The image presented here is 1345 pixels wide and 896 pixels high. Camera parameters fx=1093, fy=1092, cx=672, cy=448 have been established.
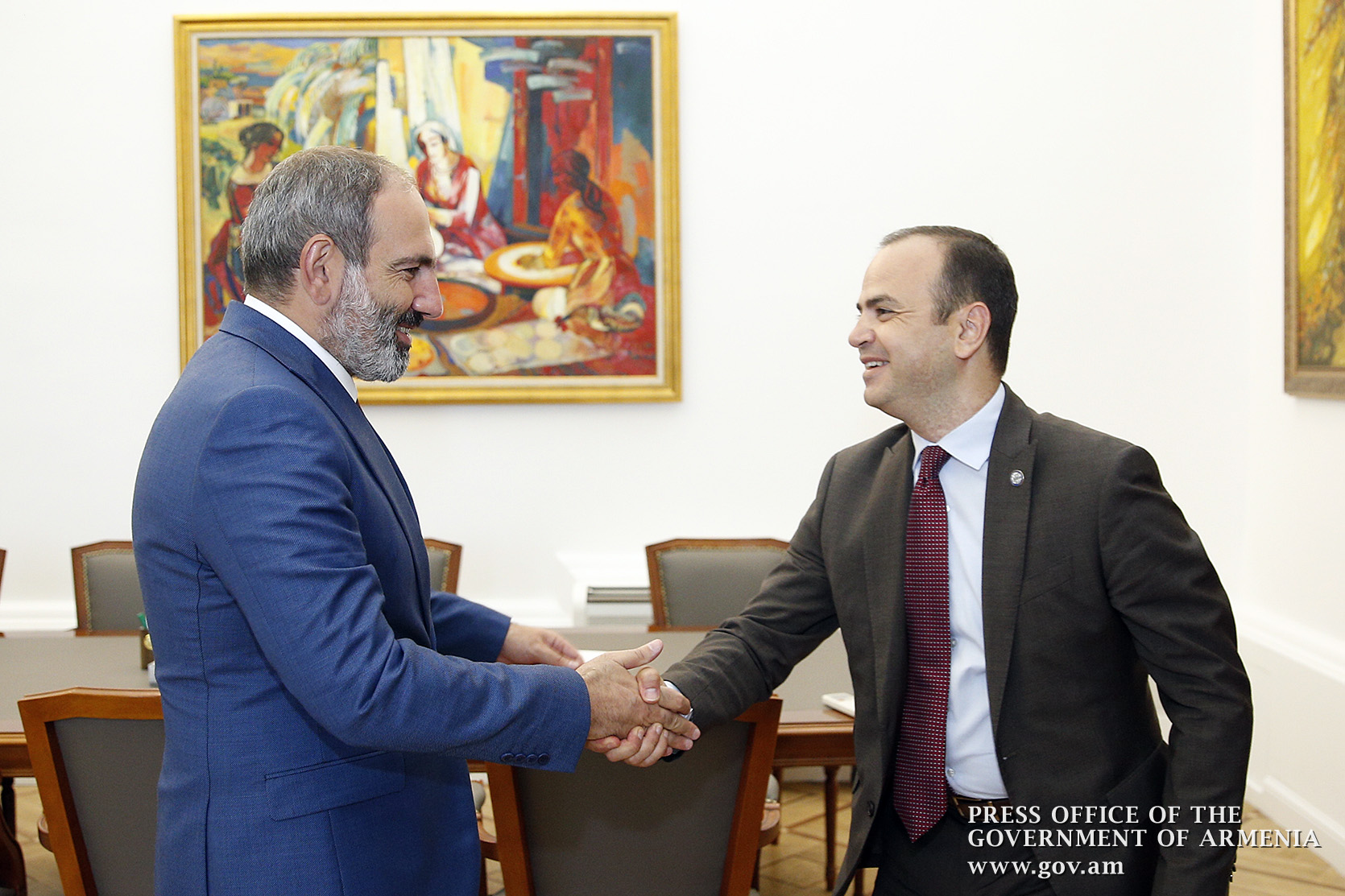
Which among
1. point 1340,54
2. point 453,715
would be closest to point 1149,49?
point 1340,54

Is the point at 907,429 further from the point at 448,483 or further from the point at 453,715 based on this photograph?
the point at 448,483

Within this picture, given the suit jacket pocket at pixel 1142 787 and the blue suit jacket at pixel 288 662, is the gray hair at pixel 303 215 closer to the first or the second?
the blue suit jacket at pixel 288 662

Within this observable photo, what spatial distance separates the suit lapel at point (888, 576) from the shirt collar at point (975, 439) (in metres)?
0.09

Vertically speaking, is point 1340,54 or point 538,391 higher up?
point 1340,54

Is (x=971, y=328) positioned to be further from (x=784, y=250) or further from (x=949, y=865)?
(x=784, y=250)

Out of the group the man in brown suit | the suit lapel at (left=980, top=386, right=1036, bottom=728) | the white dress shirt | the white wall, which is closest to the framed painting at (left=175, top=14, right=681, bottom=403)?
the white wall

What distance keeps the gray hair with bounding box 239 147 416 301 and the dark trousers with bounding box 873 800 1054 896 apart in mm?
1276

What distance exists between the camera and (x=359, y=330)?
64.2 inches

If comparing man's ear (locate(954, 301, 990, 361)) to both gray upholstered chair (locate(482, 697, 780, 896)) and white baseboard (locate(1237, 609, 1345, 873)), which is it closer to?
gray upholstered chair (locate(482, 697, 780, 896))

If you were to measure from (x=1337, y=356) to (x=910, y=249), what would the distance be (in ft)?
7.89

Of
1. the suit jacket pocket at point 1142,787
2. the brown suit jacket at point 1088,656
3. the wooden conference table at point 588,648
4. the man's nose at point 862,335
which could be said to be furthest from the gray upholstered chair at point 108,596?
the suit jacket pocket at point 1142,787

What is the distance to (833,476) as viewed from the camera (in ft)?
6.90

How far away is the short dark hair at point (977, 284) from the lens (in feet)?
6.36

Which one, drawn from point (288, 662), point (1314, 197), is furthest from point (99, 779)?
point (1314, 197)
